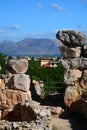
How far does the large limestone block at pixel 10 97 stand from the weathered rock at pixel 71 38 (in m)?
3.69

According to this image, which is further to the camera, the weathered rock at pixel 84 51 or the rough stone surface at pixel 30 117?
the weathered rock at pixel 84 51

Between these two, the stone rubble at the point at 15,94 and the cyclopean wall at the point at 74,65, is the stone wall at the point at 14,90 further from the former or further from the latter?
the cyclopean wall at the point at 74,65

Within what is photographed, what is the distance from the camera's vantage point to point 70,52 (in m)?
21.5

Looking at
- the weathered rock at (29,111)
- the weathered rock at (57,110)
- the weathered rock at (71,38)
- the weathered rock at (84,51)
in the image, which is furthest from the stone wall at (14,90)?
the weathered rock at (84,51)

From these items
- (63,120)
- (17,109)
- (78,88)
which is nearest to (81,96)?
(78,88)

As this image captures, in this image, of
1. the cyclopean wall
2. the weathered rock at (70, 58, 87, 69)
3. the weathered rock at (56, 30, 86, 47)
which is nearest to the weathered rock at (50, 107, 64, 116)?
the cyclopean wall

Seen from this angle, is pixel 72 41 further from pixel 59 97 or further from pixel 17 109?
pixel 17 109

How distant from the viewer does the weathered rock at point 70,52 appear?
21469mm

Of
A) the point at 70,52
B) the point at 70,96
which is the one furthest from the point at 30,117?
the point at 70,52

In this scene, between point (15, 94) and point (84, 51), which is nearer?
point (15, 94)

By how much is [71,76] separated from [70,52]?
1493mm

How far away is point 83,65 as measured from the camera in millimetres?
21016

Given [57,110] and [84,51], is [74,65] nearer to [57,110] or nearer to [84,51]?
[84,51]

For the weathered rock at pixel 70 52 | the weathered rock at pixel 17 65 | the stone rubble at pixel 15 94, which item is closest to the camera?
the stone rubble at pixel 15 94
